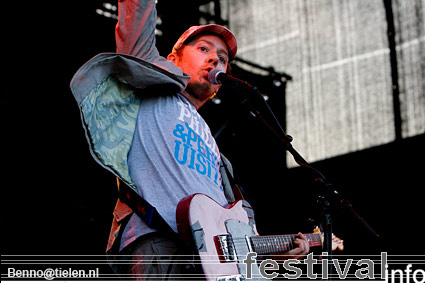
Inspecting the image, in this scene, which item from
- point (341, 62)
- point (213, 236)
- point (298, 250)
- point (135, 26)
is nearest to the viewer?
point (213, 236)

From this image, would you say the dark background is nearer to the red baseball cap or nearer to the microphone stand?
the red baseball cap

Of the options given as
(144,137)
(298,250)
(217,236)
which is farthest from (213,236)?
(298,250)

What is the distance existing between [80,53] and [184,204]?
3.76 m

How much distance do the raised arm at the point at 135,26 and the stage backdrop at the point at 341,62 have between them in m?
4.86

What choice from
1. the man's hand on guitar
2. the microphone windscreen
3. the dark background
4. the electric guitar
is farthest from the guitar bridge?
the dark background

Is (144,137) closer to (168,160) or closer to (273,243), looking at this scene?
(168,160)

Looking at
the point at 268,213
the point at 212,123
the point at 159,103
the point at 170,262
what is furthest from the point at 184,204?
the point at 268,213

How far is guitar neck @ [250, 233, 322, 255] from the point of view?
2.27m

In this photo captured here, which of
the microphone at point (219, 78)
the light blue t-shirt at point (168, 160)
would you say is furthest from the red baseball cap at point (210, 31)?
the light blue t-shirt at point (168, 160)

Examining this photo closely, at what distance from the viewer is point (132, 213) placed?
206cm

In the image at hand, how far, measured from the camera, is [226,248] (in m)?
2.01

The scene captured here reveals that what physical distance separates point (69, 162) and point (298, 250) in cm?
356

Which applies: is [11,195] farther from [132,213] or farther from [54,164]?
[132,213]

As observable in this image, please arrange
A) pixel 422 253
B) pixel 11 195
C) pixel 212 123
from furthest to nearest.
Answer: pixel 212 123 → pixel 422 253 → pixel 11 195
